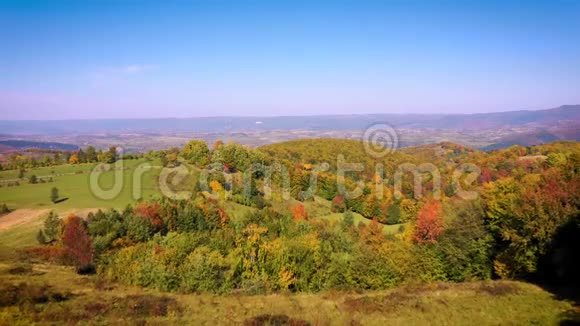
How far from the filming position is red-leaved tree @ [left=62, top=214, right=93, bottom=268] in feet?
130

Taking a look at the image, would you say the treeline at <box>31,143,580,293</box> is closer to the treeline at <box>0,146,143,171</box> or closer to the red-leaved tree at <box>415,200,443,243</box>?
the red-leaved tree at <box>415,200,443,243</box>

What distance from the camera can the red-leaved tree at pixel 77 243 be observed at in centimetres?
3954

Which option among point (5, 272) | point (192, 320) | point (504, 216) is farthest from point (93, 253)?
point (504, 216)

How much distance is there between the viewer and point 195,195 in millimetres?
73000

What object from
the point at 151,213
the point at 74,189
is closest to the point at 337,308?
the point at 151,213

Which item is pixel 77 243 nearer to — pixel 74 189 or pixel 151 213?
pixel 151 213

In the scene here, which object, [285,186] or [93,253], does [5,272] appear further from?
[285,186]

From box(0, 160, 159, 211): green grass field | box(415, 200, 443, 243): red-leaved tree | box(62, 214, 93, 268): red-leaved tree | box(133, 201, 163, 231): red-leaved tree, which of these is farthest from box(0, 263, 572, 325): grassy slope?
box(0, 160, 159, 211): green grass field

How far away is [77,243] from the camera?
Answer: 140 ft

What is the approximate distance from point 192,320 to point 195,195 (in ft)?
178

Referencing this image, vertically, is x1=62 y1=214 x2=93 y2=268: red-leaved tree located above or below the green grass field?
below

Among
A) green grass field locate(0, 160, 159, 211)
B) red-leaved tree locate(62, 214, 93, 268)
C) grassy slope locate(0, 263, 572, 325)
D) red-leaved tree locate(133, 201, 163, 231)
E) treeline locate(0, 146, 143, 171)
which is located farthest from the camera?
treeline locate(0, 146, 143, 171)

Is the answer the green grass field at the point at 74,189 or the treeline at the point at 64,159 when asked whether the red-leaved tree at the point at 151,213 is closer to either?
the green grass field at the point at 74,189

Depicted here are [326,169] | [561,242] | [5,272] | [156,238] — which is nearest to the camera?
[561,242]
